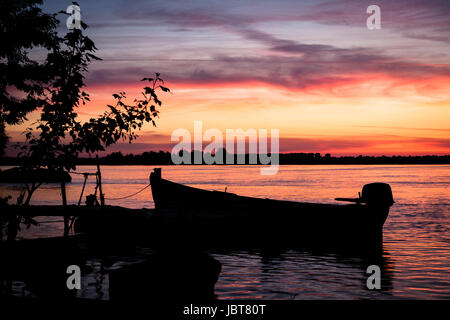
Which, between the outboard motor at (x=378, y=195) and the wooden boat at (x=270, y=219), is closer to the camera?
the outboard motor at (x=378, y=195)

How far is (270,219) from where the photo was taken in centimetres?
2412

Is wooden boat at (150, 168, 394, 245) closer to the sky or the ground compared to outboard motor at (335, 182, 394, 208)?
closer to the ground

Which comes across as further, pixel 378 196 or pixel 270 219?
pixel 270 219

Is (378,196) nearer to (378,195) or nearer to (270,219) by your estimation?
(378,195)

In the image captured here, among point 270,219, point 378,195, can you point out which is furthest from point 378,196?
point 270,219

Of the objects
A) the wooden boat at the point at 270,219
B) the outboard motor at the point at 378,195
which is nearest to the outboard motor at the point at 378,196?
the outboard motor at the point at 378,195

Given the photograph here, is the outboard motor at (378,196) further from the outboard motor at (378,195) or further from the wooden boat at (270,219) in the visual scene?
the wooden boat at (270,219)

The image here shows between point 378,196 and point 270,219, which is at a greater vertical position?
point 378,196

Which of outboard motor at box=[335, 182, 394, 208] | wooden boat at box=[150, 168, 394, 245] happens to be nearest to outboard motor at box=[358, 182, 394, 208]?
outboard motor at box=[335, 182, 394, 208]

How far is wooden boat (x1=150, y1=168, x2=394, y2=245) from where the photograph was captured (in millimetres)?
23891

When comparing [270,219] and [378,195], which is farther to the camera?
Answer: [270,219]

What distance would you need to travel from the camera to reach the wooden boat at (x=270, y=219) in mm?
23891

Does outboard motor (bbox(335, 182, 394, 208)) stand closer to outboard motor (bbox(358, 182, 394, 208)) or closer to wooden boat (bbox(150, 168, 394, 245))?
outboard motor (bbox(358, 182, 394, 208))
